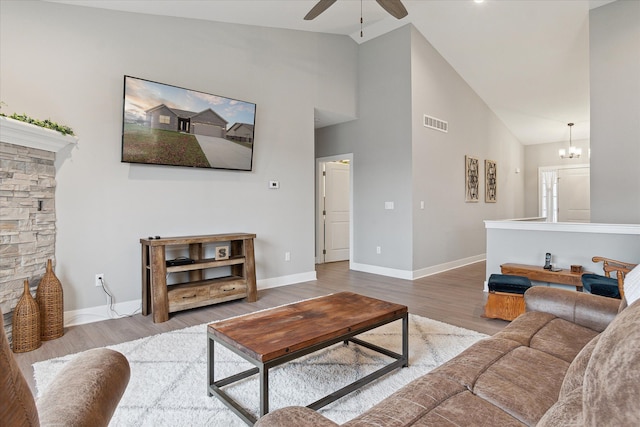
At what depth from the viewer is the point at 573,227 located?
3834 millimetres

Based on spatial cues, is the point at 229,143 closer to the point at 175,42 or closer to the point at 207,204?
the point at 207,204

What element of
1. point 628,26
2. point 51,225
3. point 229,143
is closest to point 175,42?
point 229,143

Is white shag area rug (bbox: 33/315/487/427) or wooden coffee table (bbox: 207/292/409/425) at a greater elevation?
wooden coffee table (bbox: 207/292/409/425)

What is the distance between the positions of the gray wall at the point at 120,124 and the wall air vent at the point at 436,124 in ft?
Answer: 5.77

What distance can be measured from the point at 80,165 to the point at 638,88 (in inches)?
242

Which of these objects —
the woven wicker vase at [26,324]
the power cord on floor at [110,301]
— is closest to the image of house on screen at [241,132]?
the power cord on floor at [110,301]

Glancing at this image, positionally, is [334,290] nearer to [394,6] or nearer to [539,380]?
[394,6]

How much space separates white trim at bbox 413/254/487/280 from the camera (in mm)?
5488

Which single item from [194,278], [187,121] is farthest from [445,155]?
[194,278]

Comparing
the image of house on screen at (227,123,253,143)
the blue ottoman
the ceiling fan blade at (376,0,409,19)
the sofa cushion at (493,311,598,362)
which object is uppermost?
the ceiling fan blade at (376,0,409,19)

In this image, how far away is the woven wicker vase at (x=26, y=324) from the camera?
2.66 metres

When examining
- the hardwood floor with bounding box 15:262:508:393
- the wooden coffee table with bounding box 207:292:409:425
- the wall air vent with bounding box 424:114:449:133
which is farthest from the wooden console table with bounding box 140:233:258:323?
the wall air vent with bounding box 424:114:449:133

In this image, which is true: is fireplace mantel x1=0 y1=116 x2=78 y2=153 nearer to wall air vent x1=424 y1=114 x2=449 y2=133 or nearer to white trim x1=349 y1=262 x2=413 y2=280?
white trim x1=349 y1=262 x2=413 y2=280

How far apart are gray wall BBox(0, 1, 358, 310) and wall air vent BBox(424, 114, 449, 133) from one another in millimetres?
1760
